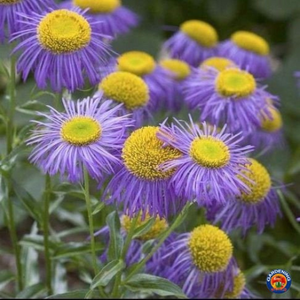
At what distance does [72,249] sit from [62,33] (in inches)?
14.4

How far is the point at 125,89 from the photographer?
45.9 inches

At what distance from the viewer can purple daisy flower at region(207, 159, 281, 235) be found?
1.12 meters

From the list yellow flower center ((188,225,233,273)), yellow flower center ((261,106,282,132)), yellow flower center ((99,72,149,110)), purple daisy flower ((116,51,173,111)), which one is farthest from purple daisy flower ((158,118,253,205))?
Result: yellow flower center ((261,106,282,132))

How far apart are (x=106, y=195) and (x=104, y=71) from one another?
0.94 feet

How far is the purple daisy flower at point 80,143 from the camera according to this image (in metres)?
0.90

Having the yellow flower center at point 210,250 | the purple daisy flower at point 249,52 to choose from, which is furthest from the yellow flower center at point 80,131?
the purple daisy flower at point 249,52

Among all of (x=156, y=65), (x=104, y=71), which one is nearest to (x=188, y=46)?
(x=156, y=65)

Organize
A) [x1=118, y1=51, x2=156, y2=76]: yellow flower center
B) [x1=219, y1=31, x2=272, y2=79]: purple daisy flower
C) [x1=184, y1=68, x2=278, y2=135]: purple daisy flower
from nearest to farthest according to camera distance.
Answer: [x1=184, y1=68, x2=278, y2=135]: purple daisy flower
[x1=118, y1=51, x2=156, y2=76]: yellow flower center
[x1=219, y1=31, x2=272, y2=79]: purple daisy flower

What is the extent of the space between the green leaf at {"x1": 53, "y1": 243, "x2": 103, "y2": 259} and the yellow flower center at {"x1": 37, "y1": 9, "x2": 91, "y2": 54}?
333 millimetres

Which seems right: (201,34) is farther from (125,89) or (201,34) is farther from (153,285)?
(153,285)

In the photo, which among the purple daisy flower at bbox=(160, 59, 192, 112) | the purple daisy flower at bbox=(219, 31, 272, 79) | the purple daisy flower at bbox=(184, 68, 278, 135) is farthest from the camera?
the purple daisy flower at bbox=(219, 31, 272, 79)

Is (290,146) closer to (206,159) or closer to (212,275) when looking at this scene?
(212,275)

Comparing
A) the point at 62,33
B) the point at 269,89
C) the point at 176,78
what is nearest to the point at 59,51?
the point at 62,33

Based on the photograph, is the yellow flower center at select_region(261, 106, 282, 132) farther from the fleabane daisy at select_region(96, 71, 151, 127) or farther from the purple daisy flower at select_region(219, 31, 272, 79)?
the fleabane daisy at select_region(96, 71, 151, 127)
